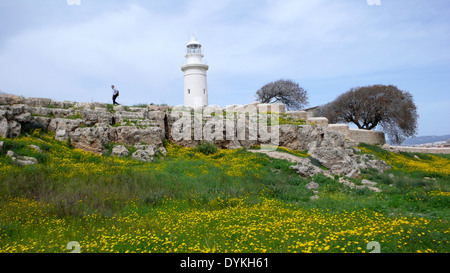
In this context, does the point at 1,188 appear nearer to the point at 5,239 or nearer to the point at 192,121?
the point at 5,239

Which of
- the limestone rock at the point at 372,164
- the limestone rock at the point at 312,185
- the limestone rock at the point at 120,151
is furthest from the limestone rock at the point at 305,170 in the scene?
the limestone rock at the point at 120,151

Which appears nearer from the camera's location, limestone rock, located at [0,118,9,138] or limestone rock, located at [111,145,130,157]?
limestone rock, located at [0,118,9,138]

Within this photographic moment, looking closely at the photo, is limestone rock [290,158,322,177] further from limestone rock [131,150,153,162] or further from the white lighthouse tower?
the white lighthouse tower

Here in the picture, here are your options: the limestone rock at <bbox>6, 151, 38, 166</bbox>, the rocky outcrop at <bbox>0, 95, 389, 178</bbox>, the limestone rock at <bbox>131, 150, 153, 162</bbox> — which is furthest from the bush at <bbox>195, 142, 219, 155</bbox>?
the limestone rock at <bbox>6, 151, 38, 166</bbox>

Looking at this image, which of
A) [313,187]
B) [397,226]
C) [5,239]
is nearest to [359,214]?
[397,226]

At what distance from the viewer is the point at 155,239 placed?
A: 6.15 m

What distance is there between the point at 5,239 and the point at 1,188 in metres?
3.67

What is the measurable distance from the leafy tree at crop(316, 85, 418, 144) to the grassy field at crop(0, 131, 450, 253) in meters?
25.9

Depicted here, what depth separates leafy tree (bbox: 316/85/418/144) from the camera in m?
35.6

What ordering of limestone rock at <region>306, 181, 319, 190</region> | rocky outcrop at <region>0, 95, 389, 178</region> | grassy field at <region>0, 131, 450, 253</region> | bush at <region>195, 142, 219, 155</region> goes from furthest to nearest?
1. bush at <region>195, 142, 219, 155</region>
2. rocky outcrop at <region>0, 95, 389, 178</region>
3. limestone rock at <region>306, 181, 319, 190</region>
4. grassy field at <region>0, 131, 450, 253</region>

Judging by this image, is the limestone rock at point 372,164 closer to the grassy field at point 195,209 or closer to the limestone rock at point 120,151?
the grassy field at point 195,209

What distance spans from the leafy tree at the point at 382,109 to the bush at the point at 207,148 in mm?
26603

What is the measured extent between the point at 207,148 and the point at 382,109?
91.2 ft

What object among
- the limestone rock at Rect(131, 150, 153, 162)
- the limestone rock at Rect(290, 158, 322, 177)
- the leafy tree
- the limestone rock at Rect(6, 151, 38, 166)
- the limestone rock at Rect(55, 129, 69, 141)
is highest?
the leafy tree
